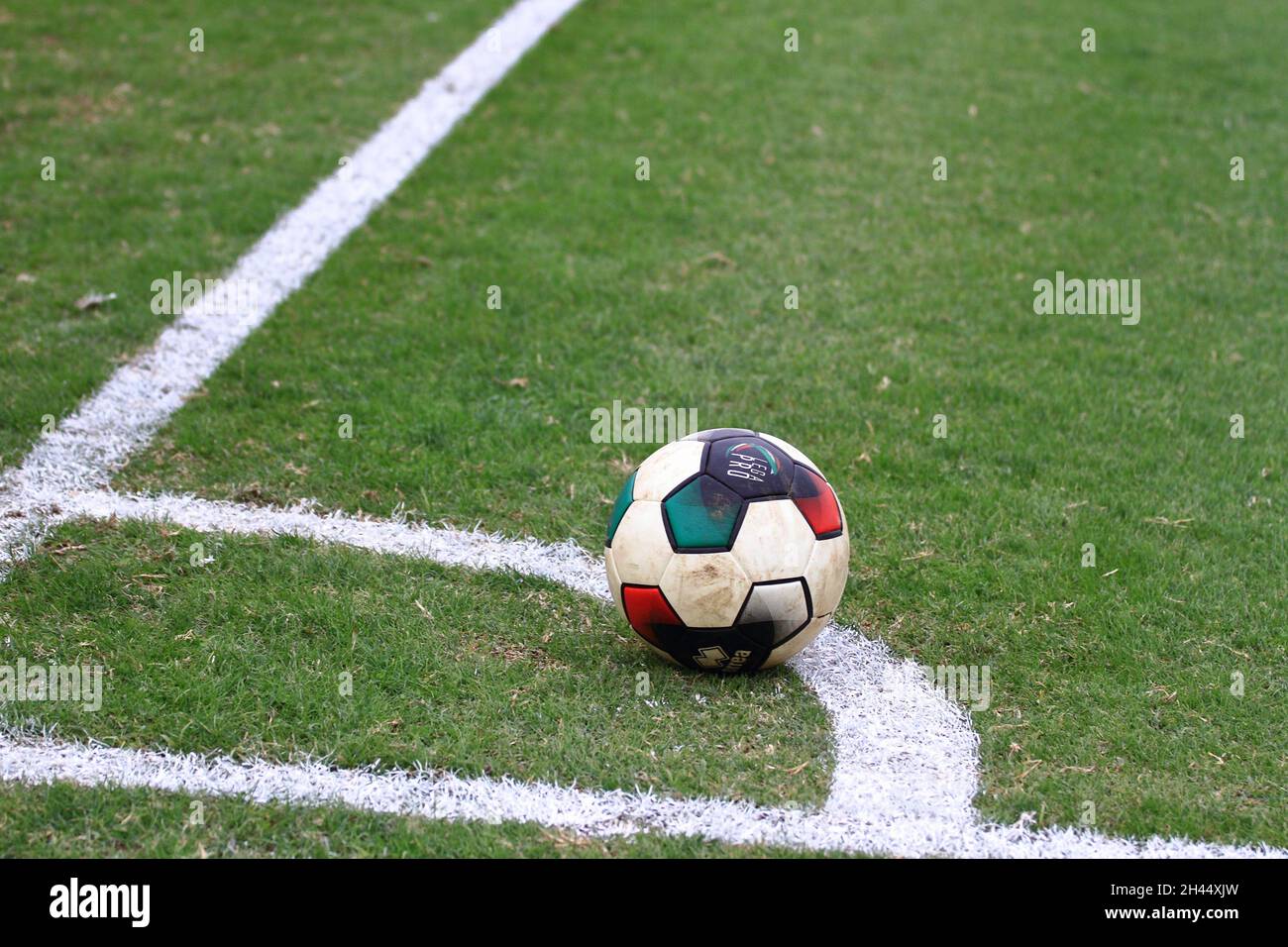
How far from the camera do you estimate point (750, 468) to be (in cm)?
412

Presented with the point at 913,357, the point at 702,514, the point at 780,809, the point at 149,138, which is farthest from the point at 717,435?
the point at 149,138

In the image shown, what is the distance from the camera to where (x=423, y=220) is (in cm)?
802

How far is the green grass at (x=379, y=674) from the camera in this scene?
3.83 metres

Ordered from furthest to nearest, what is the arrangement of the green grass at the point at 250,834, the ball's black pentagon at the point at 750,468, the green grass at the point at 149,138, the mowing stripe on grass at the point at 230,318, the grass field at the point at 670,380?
1. the green grass at the point at 149,138
2. the mowing stripe on grass at the point at 230,318
3. the ball's black pentagon at the point at 750,468
4. the grass field at the point at 670,380
5. the green grass at the point at 250,834

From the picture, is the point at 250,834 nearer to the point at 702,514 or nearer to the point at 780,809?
the point at 780,809

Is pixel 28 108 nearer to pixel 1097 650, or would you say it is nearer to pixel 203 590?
pixel 203 590

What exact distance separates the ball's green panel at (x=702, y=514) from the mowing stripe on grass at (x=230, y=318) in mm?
2758

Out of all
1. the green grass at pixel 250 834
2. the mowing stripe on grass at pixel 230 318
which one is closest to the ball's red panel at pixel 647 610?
the green grass at pixel 250 834

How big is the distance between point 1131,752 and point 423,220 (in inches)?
227

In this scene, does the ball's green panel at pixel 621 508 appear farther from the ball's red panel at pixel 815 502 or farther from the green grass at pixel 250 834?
the green grass at pixel 250 834

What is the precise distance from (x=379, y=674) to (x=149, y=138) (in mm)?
6240

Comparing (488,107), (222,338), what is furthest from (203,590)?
(488,107)

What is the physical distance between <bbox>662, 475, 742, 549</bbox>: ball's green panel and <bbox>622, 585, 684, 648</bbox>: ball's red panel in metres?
0.19

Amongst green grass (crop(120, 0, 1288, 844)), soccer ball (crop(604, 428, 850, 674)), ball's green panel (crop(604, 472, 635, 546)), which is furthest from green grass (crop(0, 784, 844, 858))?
green grass (crop(120, 0, 1288, 844))
